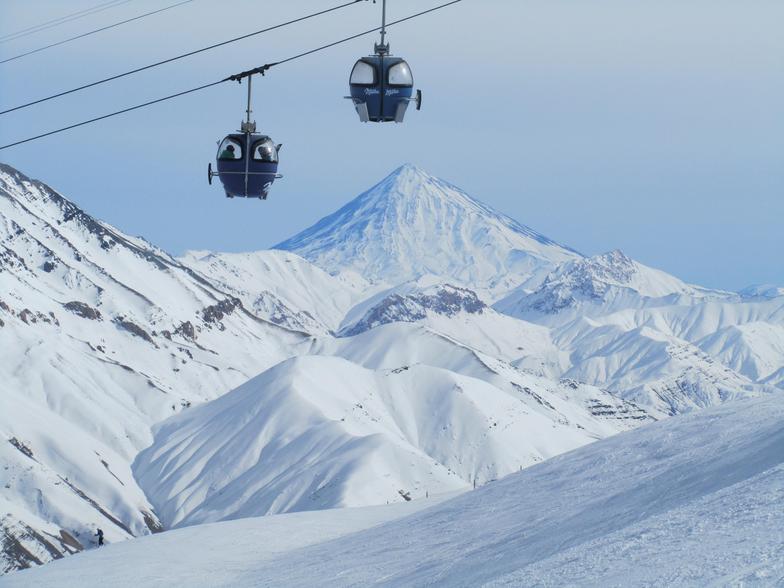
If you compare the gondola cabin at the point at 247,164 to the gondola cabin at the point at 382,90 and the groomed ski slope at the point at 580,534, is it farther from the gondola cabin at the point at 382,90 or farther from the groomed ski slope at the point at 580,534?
the groomed ski slope at the point at 580,534

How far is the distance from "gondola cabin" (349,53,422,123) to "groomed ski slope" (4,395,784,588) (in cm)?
890

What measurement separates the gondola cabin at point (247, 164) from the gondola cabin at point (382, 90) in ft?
8.56

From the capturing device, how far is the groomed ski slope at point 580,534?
64.1 ft

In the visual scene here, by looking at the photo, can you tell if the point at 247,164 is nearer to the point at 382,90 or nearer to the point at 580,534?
the point at 382,90

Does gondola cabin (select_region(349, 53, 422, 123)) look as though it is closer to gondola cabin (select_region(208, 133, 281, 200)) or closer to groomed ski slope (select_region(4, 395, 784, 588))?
gondola cabin (select_region(208, 133, 281, 200))

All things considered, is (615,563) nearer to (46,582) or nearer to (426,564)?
(426,564)

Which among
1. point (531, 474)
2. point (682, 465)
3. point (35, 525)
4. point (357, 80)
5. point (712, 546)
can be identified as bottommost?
point (35, 525)

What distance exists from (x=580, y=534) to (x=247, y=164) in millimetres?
10151

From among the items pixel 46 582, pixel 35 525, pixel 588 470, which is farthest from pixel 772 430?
pixel 35 525

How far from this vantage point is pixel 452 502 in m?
38.3

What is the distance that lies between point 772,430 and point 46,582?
59.7 ft

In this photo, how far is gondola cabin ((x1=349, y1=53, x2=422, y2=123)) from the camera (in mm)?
26219

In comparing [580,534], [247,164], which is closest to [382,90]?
[247,164]

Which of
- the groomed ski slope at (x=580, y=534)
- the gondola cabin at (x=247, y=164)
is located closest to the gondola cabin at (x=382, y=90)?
the gondola cabin at (x=247, y=164)
